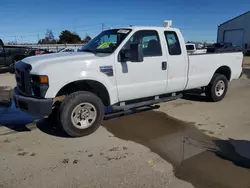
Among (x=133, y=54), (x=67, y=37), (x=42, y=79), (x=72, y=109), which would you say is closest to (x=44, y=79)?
(x=42, y=79)

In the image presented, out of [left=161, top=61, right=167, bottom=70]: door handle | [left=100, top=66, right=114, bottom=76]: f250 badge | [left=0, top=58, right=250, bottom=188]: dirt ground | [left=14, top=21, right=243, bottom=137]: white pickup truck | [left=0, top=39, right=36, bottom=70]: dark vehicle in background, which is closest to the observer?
[left=0, top=58, right=250, bottom=188]: dirt ground

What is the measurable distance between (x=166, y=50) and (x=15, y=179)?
394 centimetres

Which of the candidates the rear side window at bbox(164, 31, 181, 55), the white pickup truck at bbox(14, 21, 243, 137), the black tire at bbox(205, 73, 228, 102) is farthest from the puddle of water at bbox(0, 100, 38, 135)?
the black tire at bbox(205, 73, 228, 102)

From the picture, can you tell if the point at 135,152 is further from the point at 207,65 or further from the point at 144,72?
the point at 207,65

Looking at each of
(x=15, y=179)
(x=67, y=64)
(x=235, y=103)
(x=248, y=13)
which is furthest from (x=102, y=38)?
(x=248, y=13)

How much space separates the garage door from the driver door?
3708 centimetres

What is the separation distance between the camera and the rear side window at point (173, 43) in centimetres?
574

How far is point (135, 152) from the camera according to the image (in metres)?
3.99

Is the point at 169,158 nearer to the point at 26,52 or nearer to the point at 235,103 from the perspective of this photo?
the point at 235,103

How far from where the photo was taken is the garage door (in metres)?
38.2

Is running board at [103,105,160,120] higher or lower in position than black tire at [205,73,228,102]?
lower

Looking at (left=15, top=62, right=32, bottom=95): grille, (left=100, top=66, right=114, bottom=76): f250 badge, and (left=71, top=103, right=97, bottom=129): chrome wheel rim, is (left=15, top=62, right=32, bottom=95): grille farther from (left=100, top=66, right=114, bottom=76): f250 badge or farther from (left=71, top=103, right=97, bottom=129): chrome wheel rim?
(left=100, top=66, right=114, bottom=76): f250 badge

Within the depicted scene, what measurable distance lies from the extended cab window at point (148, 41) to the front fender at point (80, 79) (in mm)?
1015

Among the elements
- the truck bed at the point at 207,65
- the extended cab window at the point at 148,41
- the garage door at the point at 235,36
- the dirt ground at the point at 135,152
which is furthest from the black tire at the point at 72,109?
the garage door at the point at 235,36
